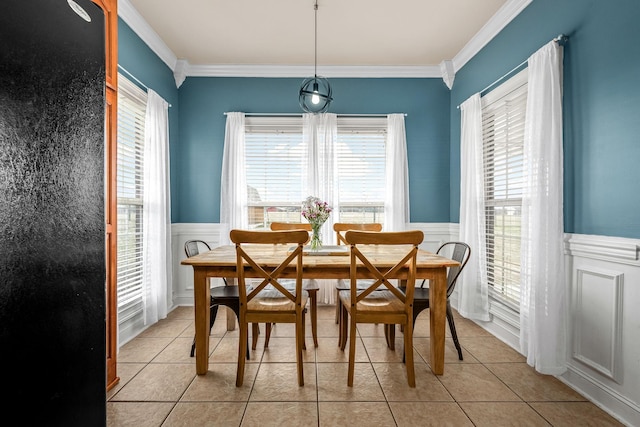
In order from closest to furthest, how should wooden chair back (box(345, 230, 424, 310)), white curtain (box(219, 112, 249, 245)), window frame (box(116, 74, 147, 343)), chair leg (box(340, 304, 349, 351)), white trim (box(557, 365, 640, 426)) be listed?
white trim (box(557, 365, 640, 426)) < wooden chair back (box(345, 230, 424, 310)) < chair leg (box(340, 304, 349, 351)) < window frame (box(116, 74, 147, 343)) < white curtain (box(219, 112, 249, 245))

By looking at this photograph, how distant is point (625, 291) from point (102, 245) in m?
2.45

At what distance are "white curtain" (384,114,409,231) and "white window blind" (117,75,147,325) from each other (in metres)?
2.67

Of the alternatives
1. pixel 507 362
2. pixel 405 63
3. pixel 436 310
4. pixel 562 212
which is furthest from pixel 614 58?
pixel 405 63

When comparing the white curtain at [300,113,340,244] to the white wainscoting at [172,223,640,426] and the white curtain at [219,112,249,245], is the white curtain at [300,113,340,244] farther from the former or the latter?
the white wainscoting at [172,223,640,426]

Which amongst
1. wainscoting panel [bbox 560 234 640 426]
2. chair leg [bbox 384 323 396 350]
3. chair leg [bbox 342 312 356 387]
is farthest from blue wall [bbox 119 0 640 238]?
chair leg [bbox 342 312 356 387]

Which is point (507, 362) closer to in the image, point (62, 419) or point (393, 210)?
point (393, 210)

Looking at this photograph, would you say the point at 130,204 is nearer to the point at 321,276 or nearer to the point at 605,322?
the point at 321,276

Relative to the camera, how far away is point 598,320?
6.68 ft

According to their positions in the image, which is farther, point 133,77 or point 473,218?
point 473,218

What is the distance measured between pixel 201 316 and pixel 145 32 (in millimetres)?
2714

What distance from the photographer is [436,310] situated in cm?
228

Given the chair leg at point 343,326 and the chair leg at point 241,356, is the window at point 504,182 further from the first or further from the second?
the chair leg at point 241,356

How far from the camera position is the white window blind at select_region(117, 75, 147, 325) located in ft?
9.69

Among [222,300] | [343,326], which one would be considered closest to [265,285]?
[222,300]
